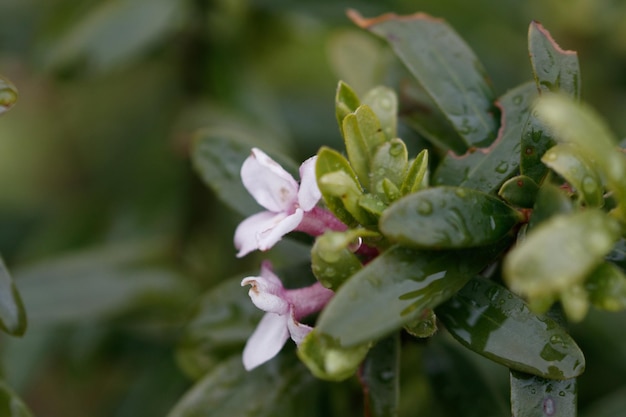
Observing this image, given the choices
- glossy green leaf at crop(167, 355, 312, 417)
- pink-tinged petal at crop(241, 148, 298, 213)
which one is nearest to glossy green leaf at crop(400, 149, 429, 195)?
pink-tinged petal at crop(241, 148, 298, 213)

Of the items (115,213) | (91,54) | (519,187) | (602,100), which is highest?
(519,187)

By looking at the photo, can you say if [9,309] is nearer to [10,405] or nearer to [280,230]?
[10,405]

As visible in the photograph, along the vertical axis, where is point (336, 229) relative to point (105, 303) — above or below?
above

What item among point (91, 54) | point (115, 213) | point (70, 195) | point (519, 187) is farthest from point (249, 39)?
point (519, 187)

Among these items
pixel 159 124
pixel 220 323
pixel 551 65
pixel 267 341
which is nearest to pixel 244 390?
pixel 220 323

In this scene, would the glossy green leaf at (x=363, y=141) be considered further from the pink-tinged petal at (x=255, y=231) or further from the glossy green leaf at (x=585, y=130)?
the glossy green leaf at (x=585, y=130)

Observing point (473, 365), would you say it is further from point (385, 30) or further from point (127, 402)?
point (127, 402)

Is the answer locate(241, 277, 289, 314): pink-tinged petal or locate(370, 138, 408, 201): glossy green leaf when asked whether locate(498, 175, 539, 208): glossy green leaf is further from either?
locate(241, 277, 289, 314): pink-tinged petal
